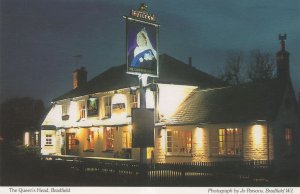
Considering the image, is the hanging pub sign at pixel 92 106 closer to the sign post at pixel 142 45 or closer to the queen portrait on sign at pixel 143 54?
the sign post at pixel 142 45

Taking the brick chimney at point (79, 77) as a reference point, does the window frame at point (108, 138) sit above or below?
below

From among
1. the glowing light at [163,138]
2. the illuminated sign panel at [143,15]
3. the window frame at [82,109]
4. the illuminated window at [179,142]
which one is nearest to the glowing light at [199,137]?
the illuminated window at [179,142]

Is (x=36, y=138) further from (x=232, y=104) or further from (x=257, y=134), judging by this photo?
(x=257, y=134)

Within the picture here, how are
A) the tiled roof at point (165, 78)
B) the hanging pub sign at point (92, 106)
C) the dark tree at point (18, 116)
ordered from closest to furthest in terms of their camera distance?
the tiled roof at point (165, 78) → the hanging pub sign at point (92, 106) → the dark tree at point (18, 116)

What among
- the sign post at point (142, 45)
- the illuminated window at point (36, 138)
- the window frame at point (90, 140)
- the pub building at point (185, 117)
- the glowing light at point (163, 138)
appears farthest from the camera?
the illuminated window at point (36, 138)

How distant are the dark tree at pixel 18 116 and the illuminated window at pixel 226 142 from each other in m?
29.4

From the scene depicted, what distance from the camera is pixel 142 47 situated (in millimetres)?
25953

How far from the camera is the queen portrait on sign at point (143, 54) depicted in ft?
84.4

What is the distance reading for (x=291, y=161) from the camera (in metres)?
27.2

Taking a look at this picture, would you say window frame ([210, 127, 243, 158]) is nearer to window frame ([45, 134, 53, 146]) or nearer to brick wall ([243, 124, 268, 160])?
brick wall ([243, 124, 268, 160])

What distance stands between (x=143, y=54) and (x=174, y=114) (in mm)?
7363

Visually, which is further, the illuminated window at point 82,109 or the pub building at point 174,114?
the illuminated window at point 82,109

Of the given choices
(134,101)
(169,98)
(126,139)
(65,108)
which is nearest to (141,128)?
(169,98)

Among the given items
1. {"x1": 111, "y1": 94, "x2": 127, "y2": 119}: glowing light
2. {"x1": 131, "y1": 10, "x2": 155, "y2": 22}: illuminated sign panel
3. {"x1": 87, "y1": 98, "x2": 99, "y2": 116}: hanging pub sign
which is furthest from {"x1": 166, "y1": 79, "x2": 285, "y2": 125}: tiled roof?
{"x1": 87, "y1": 98, "x2": 99, "y2": 116}: hanging pub sign
